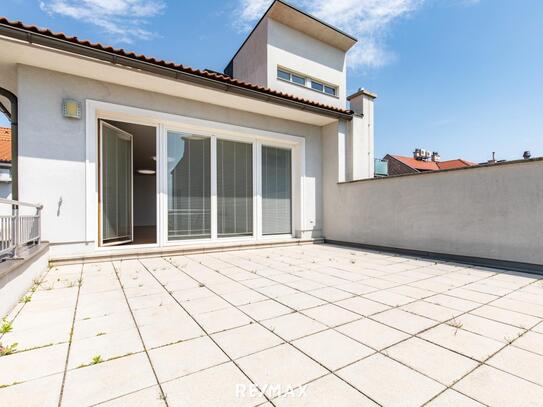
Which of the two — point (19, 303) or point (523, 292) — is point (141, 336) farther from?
point (523, 292)

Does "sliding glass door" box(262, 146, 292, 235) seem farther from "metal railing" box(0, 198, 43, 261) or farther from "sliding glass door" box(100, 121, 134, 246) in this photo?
"metal railing" box(0, 198, 43, 261)

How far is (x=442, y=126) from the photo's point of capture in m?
17.2

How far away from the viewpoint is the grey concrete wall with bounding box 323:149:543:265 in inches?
153

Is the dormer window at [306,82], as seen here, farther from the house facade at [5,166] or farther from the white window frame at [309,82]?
the house facade at [5,166]

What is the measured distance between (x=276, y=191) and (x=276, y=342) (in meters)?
5.02

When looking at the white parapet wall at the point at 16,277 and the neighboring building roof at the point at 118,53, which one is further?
the neighboring building roof at the point at 118,53

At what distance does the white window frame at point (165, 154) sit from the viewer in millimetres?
4426

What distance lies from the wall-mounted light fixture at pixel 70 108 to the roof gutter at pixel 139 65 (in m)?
0.83

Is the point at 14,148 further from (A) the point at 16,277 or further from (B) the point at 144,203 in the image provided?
(B) the point at 144,203

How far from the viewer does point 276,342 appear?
1810 millimetres

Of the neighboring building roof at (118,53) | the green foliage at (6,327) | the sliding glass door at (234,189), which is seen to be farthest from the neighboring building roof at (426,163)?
the green foliage at (6,327)

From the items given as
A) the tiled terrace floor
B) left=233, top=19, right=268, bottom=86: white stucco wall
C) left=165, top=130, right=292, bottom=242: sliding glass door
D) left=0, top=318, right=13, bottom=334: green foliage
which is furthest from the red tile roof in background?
left=0, top=318, right=13, bottom=334: green foliage

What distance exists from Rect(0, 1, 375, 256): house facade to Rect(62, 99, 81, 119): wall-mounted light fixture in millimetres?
16

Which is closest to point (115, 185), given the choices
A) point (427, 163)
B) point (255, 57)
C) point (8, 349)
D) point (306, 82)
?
point (8, 349)
